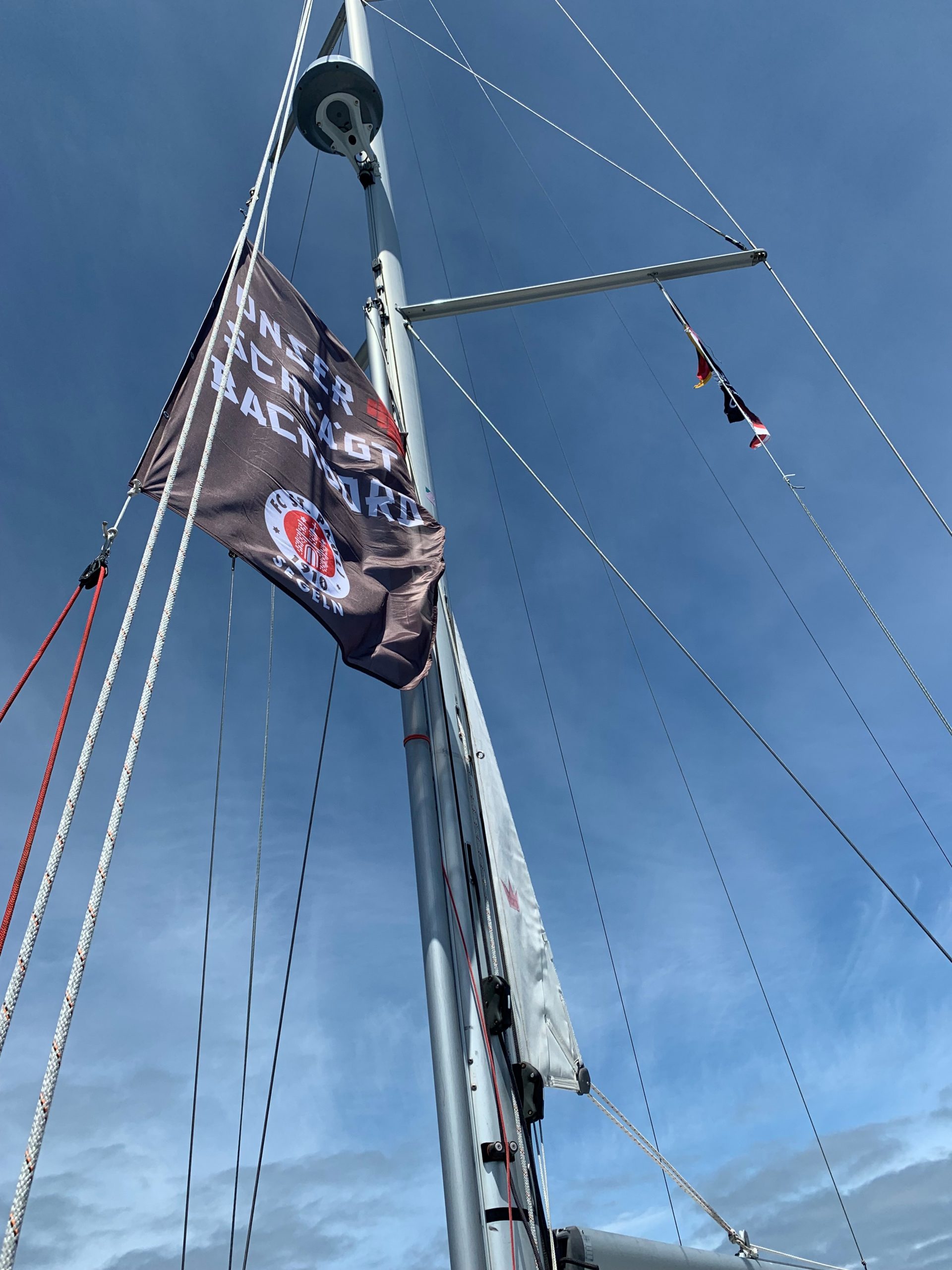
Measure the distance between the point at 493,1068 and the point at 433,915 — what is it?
0.89 m

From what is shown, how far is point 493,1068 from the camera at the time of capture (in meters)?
4.52

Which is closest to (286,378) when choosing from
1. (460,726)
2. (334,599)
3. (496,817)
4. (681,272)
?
(334,599)

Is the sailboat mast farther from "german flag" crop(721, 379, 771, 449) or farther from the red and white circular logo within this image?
"german flag" crop(721, 379, 771, 449)

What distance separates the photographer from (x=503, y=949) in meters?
5.36

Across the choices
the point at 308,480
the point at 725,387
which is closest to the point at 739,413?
the point at 725,387

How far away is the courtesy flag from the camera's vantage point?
10.1 metres

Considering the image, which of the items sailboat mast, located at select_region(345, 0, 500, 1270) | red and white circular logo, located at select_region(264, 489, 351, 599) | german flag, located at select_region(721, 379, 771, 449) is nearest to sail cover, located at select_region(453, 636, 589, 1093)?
sailboat mast, located at select_region(345, 0, 500, 1270)

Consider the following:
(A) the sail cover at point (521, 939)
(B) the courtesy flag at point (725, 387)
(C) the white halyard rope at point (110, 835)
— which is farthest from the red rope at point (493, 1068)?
(B) the courtesy flag at point (725, 387)

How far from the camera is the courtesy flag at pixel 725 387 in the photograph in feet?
33.2

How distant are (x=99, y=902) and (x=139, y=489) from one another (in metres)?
2.58

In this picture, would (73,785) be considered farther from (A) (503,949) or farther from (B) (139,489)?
(A) (503,949)

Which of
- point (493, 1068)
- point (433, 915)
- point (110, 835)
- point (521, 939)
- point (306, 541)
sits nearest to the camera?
point (110, 835)

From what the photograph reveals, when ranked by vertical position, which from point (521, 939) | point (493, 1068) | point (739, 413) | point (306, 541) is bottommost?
point (493, 1068)

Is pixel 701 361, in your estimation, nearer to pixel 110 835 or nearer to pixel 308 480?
pixel 308 480
